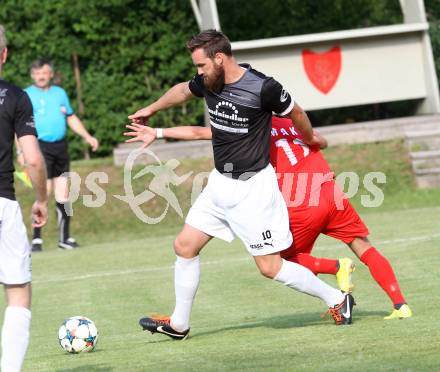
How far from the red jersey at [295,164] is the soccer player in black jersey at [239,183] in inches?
7.4

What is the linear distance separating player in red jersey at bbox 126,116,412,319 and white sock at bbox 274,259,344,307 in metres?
0.32

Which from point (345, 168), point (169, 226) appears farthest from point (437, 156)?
point (169, 226)

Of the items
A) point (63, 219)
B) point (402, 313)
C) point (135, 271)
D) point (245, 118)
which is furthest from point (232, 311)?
point (63, 219)

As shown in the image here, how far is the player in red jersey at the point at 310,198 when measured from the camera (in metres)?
7.81

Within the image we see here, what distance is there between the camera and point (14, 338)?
19.1 feet

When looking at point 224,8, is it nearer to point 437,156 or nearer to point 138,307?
point 437,156

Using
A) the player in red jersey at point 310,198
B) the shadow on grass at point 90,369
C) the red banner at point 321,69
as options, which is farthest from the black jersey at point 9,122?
the red banner at point 321,69

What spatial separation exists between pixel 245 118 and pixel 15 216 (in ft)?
6.40

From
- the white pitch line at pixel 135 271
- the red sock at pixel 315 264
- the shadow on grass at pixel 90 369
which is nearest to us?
the shadow on grass at pixel 90 369

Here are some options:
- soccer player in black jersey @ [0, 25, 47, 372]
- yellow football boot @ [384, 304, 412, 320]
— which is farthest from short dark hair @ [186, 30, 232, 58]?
yellow football boot @ [384, 304, 412, 320]

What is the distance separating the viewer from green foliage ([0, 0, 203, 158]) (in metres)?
18.8

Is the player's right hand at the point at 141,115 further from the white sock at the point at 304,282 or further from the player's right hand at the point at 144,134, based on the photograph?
the white sock at the point at 304,282

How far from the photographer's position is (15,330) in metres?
5.85

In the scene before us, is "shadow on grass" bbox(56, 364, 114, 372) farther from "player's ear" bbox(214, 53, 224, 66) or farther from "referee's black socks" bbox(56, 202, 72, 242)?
"referee's black socks" bbox(56, 202, 72, 242)
